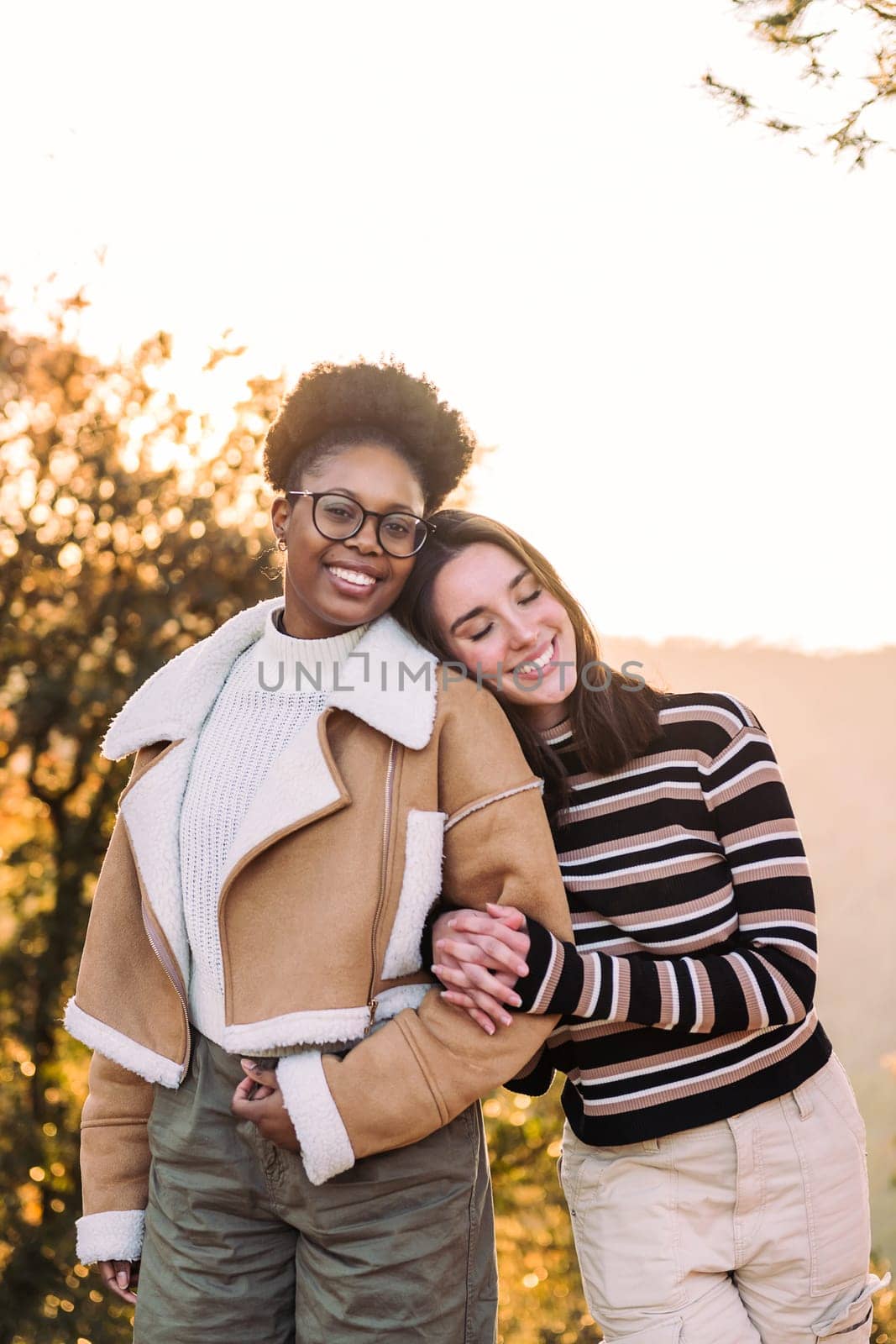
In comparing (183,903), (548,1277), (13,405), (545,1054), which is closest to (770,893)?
(545,1054)

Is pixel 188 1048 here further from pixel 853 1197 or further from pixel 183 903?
pixel 853 1197

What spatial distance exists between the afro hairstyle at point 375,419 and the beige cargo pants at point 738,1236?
1.28m

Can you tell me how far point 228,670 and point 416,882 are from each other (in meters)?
0.67

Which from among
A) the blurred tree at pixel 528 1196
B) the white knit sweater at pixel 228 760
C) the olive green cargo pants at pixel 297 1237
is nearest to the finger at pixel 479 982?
the olive green cargo pants at pixel 297 1237

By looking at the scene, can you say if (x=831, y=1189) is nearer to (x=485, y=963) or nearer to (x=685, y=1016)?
(x=685, y=1016)

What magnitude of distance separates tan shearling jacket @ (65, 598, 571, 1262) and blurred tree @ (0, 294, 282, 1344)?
2314mm

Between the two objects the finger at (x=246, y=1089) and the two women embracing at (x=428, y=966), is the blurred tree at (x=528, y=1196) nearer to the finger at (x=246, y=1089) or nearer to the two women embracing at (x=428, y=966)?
the two women embracing at (x=428, y=966)

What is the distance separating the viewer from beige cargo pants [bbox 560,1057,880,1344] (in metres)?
1.94

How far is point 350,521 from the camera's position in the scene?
2.03 metres

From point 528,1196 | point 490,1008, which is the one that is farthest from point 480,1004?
point 528,1196

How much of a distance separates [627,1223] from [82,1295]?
2.90 m

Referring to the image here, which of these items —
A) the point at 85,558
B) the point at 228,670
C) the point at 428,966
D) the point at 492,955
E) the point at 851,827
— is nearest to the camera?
the point at 492,955

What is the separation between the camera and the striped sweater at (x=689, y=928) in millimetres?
1891

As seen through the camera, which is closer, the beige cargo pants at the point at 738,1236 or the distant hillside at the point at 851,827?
the beige cargo pants at the point at 738,1236
